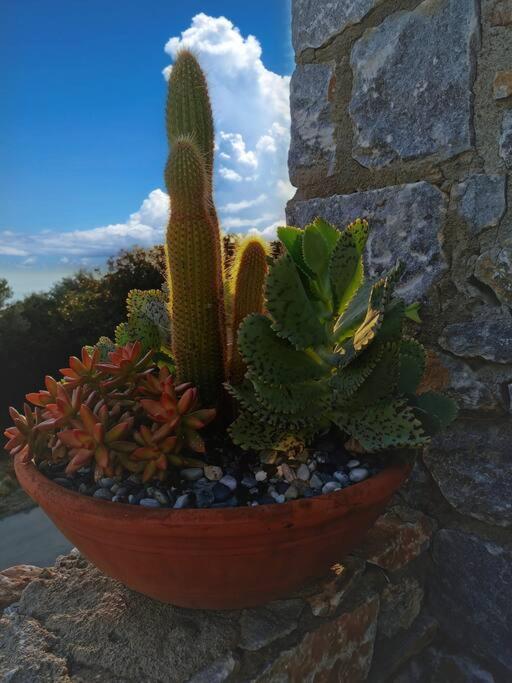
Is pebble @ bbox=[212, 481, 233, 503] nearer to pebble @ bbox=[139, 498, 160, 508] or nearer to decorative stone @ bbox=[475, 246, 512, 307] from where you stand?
pebble @ bbox=[139, 498, 160, 508]

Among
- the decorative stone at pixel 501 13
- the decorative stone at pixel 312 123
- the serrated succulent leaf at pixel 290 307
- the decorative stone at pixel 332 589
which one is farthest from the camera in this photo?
the decorative stone at pixel 312 123

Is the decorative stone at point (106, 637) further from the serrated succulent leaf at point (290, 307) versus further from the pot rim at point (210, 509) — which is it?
the serrated succulent leaf at point (290, 307)

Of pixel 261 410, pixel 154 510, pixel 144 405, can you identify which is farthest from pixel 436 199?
pixel 154 510

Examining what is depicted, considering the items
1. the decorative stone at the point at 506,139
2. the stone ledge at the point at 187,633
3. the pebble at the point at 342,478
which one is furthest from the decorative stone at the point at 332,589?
the decorative stone at the point at 506,139

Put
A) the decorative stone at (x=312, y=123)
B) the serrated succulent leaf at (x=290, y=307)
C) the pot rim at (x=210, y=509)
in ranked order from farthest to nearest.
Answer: the decorative stone at (x=312, y=123) → the serrated succulent leaf at (x=290, y=307) → the pot rim at (x=210, y=509)

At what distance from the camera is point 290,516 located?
987mm

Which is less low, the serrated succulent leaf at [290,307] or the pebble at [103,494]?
the serrated succulent leaf at [290,307]

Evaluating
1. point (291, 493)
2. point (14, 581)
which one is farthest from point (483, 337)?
point (14, 581)

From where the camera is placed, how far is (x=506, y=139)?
1.34 meters

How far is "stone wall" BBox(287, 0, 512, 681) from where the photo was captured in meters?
1.36

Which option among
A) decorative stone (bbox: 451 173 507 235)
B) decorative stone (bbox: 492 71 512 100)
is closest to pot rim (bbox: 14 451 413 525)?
decorative stone (bbox: 451 173 507 235)

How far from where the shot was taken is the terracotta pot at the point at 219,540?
97 cm

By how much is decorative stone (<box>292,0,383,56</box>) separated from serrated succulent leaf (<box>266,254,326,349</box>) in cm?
87

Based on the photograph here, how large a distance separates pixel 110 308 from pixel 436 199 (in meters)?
2.76
